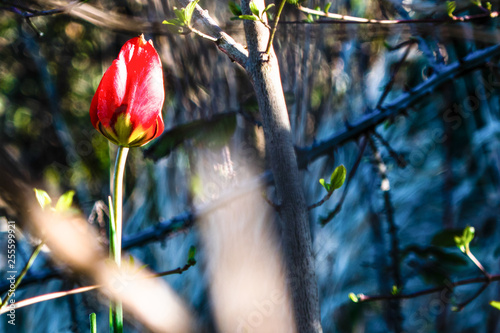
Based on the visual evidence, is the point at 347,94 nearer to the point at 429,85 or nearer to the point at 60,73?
the point at 429,85

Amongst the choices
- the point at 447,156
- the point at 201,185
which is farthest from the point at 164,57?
the point at 447,156

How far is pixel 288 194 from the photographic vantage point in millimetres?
282

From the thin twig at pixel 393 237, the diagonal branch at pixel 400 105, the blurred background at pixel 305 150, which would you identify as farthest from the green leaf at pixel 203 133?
the thin twig at pixel 393 237

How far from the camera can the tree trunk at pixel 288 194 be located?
28cm

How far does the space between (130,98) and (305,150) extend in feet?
1.10

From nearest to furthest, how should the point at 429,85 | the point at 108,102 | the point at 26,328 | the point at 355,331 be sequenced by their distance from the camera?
the point at 108,102 < the point at 429,85 < the point at 355,331 < the point at 26,328

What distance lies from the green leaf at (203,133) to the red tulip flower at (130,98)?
0.30 meters

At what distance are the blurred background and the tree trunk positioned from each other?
10.1 inches

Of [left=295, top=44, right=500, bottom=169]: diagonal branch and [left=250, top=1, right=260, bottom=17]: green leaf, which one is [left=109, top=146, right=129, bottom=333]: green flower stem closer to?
[left=250, top=1, right=260, bottom=17]: green leaf

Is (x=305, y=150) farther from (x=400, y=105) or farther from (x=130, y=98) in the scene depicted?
(x=130, y=98)

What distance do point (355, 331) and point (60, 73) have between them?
788mm

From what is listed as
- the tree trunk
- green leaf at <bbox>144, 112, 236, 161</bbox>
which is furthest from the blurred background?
the tree trunk

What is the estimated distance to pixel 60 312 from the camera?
2.76ft

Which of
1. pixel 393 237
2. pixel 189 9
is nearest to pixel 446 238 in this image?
pixel 393 237
